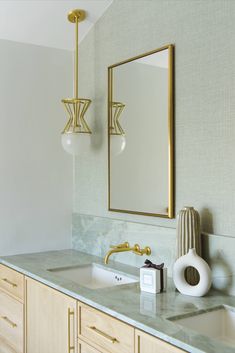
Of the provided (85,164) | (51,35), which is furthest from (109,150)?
(51,35)

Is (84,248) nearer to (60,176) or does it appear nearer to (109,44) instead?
(60,176)

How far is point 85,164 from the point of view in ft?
10.3

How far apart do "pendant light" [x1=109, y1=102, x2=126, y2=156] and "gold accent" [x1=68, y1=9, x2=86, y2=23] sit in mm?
627

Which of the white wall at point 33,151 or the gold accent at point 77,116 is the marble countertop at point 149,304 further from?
the gold accent at point 77,116

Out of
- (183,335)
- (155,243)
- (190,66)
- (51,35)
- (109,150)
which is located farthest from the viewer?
(51,35)

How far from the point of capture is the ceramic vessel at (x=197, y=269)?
6.39ft

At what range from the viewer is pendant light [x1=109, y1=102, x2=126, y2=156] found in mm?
2775

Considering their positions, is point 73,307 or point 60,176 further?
point 60,176

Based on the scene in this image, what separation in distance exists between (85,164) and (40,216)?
1.60 ft

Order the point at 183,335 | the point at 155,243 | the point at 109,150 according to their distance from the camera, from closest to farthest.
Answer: the point at 183,335 < the point at 155,243 < the point at 109,150

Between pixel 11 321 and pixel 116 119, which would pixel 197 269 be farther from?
pixel 11 321

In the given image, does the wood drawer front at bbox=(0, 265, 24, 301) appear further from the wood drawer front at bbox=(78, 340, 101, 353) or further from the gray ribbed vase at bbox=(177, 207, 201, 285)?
the gray ribbed vase at bbox=(177, 207, 201, 285)

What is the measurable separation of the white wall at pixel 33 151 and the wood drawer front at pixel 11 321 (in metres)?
0.38

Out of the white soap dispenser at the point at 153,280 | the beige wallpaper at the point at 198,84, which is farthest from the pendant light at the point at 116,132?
the white soap dispenser at the point at 153,280
